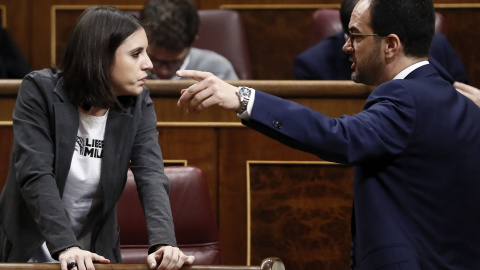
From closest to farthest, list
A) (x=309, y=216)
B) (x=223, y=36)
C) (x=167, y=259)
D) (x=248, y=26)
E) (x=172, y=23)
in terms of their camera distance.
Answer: (x=167, y=259) → (x=309, y=216) → (x=172, y=23) → (x=223, y=36) → (x=248, y=26)

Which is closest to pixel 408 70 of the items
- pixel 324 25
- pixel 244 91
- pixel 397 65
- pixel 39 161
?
pixel 397 65

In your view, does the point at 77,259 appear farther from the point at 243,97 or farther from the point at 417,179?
the point at 417,179

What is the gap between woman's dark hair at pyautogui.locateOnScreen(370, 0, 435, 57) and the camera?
0.92 metres

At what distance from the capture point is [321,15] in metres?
1.97

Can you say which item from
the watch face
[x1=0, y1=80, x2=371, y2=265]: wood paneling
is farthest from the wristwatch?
[x1=0, y1=80, x2=371, y2=265]: wood paneling

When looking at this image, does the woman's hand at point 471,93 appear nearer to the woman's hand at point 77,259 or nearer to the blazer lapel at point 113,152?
the blazer lapel at point 113,152

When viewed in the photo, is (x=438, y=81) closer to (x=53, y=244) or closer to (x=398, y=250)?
(x=398, y=250)

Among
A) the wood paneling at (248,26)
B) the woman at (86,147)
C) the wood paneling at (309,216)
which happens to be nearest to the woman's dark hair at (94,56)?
the woman at (86,147)

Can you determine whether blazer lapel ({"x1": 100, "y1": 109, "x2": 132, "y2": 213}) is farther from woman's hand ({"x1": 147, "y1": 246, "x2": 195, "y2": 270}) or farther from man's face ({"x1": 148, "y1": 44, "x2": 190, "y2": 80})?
man's face ({"x1": 148, "y1": 44, "x2": 190, "y2": 80})

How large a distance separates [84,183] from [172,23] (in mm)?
749

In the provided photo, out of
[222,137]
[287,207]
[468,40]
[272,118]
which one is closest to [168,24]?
[222,137]

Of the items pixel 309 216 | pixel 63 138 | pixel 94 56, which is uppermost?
pixel 94 56

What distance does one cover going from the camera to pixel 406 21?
92cm

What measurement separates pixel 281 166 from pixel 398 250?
59cm
